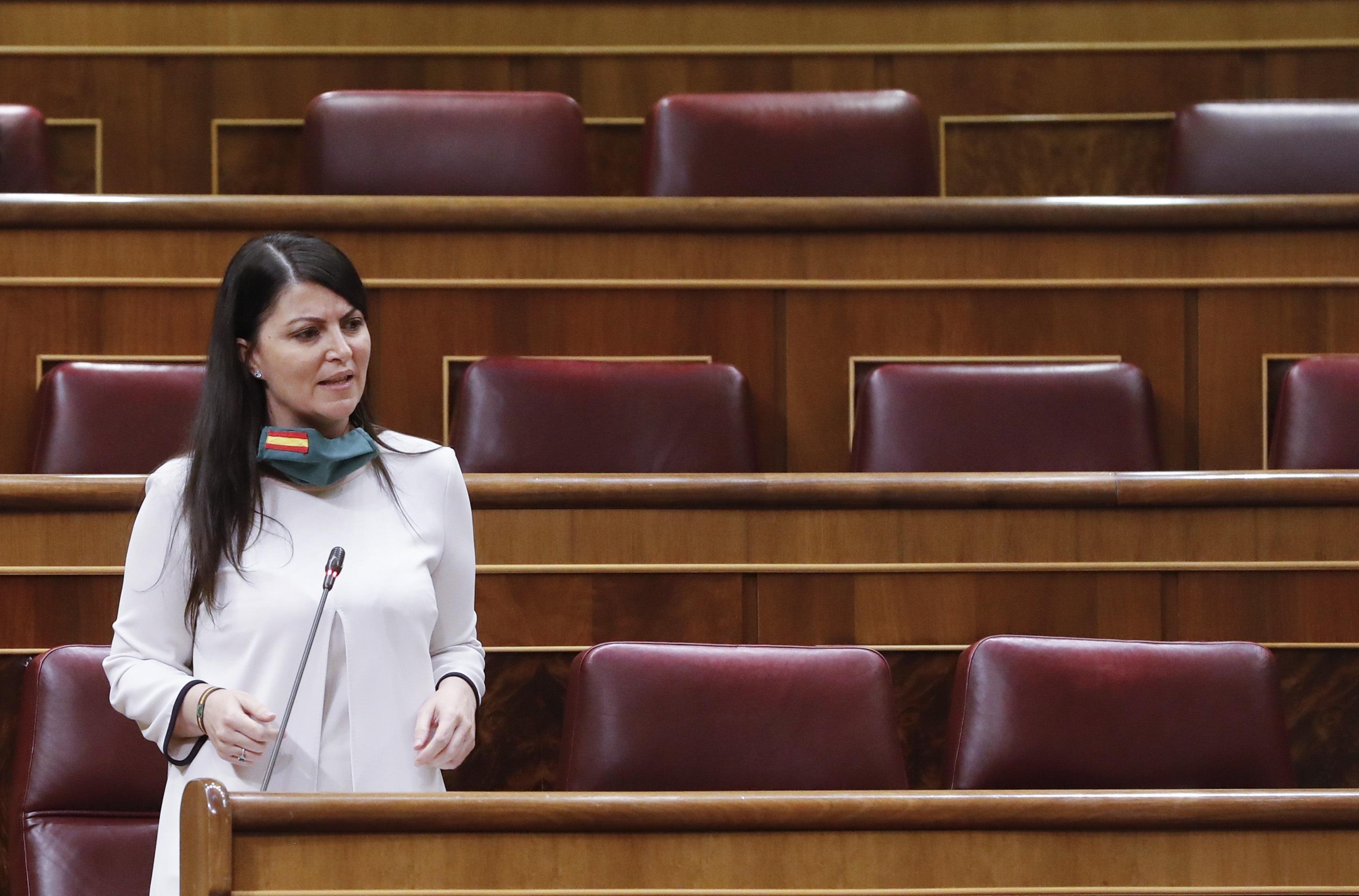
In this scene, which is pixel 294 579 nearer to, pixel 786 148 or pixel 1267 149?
pixel 786 148

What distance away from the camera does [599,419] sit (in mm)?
569

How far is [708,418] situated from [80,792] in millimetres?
254

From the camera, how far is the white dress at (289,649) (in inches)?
13.5

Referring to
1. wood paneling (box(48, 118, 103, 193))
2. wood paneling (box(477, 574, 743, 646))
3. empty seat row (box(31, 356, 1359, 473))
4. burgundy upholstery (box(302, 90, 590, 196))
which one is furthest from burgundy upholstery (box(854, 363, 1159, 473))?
wood paneling (box(48, 118, 103, 193))

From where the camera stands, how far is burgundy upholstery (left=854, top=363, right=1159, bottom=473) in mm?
570

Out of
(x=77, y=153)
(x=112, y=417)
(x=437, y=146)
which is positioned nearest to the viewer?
(x=112, y=417)

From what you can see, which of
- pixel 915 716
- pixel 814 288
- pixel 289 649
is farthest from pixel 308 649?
pixel 814 288

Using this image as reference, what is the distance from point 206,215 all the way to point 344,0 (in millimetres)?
278

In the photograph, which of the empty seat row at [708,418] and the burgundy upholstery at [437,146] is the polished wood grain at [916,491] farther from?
the burgundy upholstery at [437,146]

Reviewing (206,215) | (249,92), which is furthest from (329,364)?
(249,92)

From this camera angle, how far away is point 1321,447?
0.56 m

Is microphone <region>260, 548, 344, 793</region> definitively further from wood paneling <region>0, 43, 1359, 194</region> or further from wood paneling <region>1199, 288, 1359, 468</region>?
wood paneling <region>0, 43, 1359, 194</region>

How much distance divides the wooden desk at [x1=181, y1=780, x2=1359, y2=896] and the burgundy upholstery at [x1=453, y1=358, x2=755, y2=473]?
0.86 feet

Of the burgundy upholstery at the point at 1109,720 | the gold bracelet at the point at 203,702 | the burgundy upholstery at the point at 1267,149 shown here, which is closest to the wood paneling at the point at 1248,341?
the burgundy upholstery at the point at 1267,149
